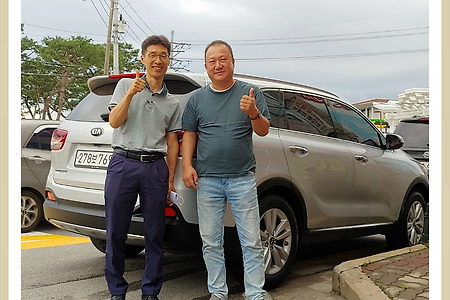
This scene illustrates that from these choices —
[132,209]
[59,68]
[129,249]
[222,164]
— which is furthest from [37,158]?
[59,68]

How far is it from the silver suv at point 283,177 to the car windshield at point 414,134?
3.73m

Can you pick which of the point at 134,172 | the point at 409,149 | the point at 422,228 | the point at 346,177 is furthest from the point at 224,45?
the point at 409,149

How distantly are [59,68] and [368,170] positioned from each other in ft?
104

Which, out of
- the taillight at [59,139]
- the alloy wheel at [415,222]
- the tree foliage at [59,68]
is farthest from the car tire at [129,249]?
the tree foliage at [59,68]

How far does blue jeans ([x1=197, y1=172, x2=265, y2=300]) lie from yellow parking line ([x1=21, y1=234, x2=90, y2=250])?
136 inches

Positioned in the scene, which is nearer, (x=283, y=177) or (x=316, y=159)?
(x=283, y=177)

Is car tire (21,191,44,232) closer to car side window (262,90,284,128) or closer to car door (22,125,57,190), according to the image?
car door (22,125,57,190)

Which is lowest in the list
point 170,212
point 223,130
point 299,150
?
point 170,212

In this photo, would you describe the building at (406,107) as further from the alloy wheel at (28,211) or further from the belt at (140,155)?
the belt at (140,155)

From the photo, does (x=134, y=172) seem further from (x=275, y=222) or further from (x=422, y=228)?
(x=422, y=228)

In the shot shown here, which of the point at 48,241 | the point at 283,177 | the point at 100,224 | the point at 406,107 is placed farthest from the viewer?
the point at 406,107

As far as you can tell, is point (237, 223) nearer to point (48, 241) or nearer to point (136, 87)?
point (136, 87)

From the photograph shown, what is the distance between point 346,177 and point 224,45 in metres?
2.14

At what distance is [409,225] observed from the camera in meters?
5.96
